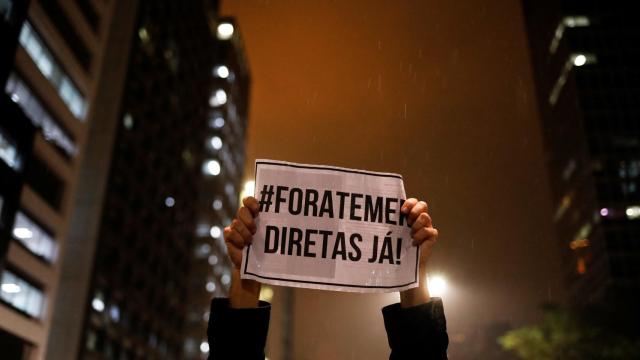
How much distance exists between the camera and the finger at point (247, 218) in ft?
10.5

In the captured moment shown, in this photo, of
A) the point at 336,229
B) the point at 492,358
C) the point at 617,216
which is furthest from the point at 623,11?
the point at 336,229

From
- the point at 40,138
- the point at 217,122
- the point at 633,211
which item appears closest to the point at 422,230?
the point at 40,138

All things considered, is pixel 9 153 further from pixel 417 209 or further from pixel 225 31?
pixel 225 31

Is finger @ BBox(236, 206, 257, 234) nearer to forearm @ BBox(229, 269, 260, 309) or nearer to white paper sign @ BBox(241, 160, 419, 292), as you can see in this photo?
white paper sign @ BBox(241, 160, 419, 292)

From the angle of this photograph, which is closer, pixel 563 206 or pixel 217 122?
pixel 217 122

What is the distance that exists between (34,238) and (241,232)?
43846 mm

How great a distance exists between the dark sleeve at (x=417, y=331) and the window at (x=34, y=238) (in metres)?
39.9

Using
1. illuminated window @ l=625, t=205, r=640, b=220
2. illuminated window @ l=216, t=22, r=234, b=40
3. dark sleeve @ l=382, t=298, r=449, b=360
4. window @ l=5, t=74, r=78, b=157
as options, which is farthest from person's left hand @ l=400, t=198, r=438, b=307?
illuminated window @ l=216, t=22, r=234, b=40

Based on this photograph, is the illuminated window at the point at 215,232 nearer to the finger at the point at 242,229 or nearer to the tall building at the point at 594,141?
the tall building at the point at 594,141

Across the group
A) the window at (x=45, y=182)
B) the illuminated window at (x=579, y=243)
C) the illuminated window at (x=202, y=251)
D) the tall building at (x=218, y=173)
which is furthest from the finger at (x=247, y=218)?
the illuminated window at (x=579, y=243)

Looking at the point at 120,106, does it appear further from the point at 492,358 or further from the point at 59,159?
the point at 492,358

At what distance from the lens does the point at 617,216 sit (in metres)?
91.2

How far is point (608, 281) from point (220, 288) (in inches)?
1939

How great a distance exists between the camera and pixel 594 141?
9669cm
